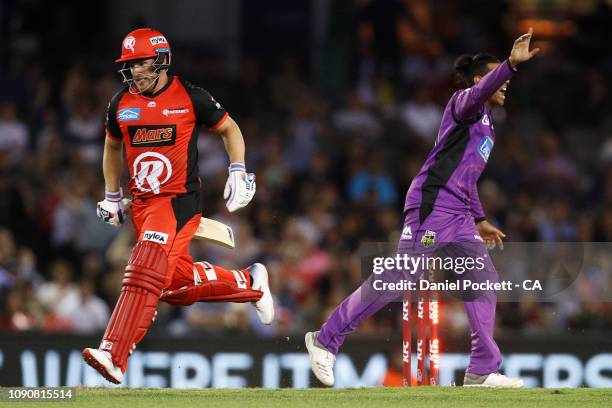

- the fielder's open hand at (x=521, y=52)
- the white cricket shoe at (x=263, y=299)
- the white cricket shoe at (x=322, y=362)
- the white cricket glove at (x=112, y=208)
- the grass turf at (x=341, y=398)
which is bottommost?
the grass turf at (x=341, y=398)

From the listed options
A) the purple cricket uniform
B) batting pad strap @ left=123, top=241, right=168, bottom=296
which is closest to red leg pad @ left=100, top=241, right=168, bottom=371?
batting pad strap @ left=123, top=241, right=168, bottom=296

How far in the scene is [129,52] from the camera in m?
8.17

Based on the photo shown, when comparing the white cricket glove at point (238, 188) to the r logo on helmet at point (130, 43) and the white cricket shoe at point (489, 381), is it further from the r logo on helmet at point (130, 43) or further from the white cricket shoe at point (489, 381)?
the white cricket shoe at point (489, 381)

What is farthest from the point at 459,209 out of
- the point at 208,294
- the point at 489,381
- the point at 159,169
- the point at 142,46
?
the point at 142,46

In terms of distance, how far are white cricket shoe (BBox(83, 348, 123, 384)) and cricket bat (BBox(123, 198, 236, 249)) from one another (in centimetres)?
105

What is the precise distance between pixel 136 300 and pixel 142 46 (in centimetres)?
152

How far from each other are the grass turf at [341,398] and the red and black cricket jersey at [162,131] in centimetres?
124

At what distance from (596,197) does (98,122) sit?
5.38 m

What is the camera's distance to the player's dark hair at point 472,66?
8.63 meters

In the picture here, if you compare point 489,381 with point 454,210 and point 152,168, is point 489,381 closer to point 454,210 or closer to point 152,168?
point 454,210

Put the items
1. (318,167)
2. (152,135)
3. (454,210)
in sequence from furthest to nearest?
(318,167) < (454,210) < (152,135)

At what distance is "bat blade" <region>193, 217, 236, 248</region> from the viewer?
8.48 meters

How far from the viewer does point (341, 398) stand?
26.4ft

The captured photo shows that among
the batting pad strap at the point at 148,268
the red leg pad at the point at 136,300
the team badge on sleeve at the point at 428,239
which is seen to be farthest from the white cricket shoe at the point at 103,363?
the team badge on sleeve at the point at 428,239
